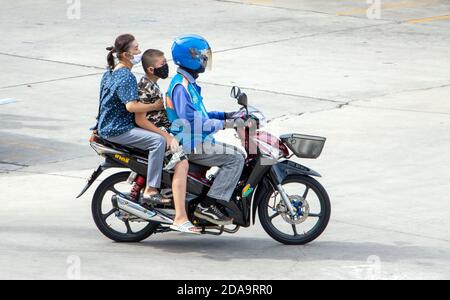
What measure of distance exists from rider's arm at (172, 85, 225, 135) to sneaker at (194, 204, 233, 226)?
0.62 m

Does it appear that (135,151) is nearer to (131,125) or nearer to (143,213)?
(131,125)

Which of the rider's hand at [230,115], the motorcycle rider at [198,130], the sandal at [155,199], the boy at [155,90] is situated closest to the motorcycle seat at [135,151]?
the motorcycle rider at [198,130]

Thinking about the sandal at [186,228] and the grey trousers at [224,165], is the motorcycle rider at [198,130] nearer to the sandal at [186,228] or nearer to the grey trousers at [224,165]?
the grey trousers at [224,165]

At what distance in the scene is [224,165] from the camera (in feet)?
29.7

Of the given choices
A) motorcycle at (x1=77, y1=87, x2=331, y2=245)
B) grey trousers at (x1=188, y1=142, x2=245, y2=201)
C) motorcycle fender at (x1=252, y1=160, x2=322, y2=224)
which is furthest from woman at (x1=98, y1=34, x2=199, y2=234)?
motorcycle fender at (x1=252, y1=160, x2=322, y2=224)

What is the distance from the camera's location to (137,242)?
371 inches

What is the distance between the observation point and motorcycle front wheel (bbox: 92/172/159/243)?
9323mm

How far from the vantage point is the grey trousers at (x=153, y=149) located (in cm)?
898

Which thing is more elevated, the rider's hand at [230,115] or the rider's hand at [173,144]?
the rider's hand at [230,115]

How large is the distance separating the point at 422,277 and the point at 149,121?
2.47 metres

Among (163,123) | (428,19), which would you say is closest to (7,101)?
(163,123)

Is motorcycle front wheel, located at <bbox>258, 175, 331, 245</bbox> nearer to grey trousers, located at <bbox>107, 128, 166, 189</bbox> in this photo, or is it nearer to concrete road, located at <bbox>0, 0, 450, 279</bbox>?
concrete road, located at <bbox>0, 0, 450, 279</bbox>

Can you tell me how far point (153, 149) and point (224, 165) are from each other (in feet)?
1.87
